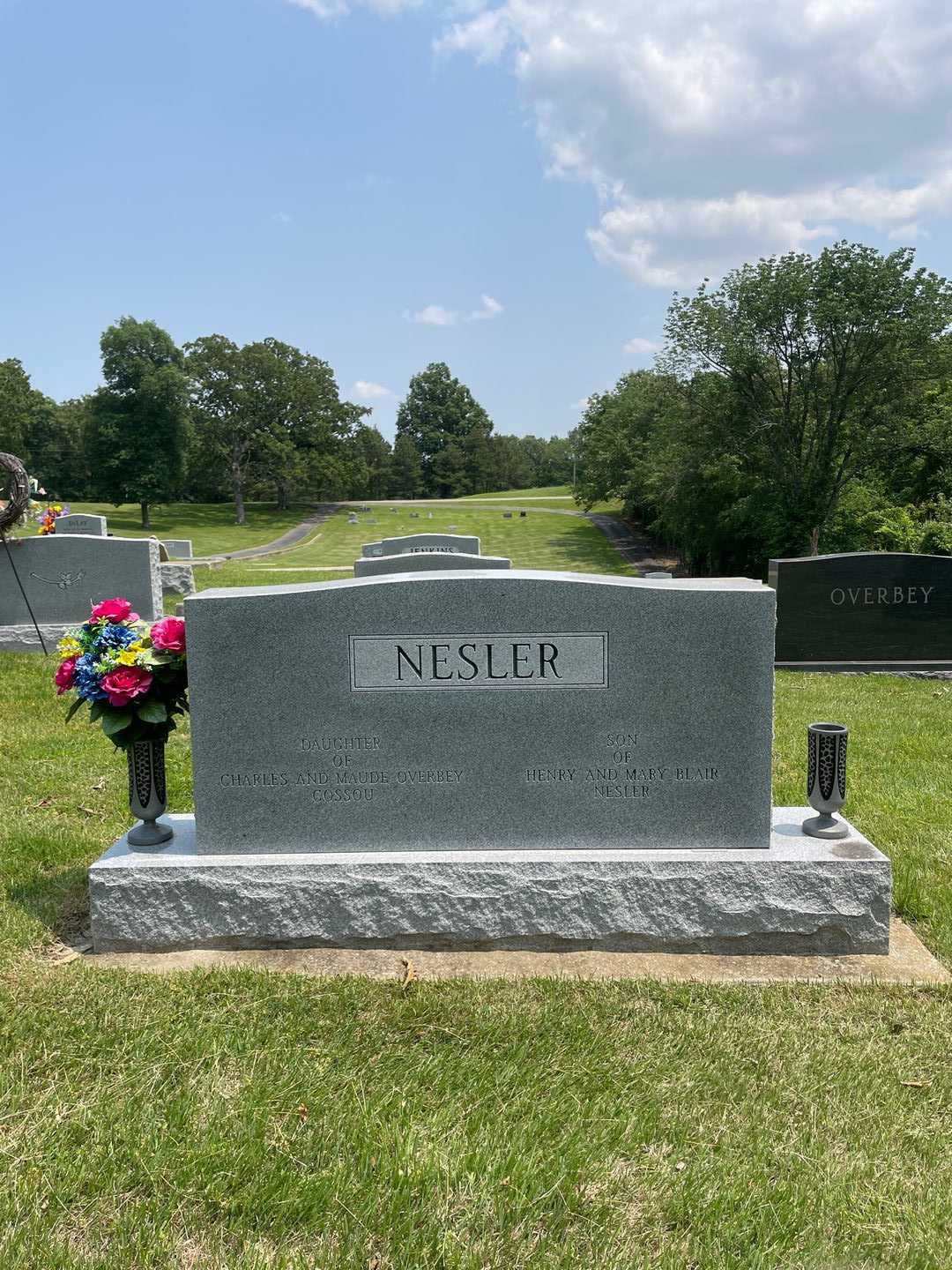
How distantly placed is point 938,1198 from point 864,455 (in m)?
26.1

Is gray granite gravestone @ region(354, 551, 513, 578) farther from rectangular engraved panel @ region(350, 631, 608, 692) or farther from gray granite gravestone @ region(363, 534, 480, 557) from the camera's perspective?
rectangular engraved panel @ region(350, 631, 608, 692)

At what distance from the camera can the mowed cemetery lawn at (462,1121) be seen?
Result: 8.48 ft

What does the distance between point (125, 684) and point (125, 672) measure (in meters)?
0.06

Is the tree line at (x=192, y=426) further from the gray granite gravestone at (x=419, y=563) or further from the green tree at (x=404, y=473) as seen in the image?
the gray granite gravestone at (x=419, y=563)

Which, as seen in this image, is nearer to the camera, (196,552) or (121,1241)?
(121,1241)

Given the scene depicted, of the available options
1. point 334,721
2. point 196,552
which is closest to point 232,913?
point 334,721

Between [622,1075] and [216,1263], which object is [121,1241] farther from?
[622,1075]

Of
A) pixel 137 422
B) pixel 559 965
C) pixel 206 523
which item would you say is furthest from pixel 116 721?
pixel 206 523

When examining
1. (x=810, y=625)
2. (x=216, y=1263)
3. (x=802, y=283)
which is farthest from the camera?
(x=802, y=283)

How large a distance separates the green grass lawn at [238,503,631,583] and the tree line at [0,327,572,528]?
188 inches

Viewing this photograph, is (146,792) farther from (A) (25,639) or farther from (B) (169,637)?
(A) (25,639)

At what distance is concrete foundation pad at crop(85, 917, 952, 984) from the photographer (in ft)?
13.6

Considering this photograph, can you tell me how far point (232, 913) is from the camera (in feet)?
14.4

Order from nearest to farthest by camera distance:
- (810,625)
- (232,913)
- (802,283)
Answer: (232,913) < (810,625) < (802,283)
